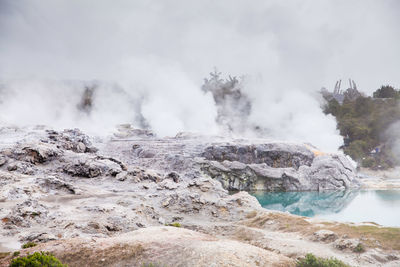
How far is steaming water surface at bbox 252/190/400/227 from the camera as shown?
37.4 m

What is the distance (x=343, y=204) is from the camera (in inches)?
1916

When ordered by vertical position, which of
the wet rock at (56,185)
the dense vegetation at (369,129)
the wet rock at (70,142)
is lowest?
the wet rock at (56,185)

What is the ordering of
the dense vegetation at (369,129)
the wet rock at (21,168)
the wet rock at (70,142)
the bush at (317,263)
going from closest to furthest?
1. the bush at (317,263)
2. the wet rock at (21,168)
3. the wet rock at (70,142)
4. the dense vegetation at (369,129)

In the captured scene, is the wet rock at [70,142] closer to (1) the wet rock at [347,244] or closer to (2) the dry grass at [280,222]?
(2) the dry grass at [280,222]

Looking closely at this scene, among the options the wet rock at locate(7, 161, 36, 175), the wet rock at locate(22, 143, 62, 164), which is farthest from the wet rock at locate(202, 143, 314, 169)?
the wet rock at locate(7, 161, 36, 175)

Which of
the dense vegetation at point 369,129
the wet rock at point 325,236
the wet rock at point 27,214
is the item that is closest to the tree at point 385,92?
the dense vegetation at point 369,129

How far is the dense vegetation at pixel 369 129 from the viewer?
90.0 metres

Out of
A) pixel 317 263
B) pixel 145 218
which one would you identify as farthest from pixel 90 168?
pixel 317 263

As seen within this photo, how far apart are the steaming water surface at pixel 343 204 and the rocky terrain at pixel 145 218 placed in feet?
25.5

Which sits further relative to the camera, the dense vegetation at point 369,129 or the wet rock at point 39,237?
the dense vegetation at point 369,129

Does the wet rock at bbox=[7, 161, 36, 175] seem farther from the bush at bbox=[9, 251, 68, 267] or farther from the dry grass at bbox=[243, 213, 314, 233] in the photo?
the bush at bbox=[9, 251, 68, 267]

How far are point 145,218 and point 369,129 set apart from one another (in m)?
106

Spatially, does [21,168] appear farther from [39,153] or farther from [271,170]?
[271,170]

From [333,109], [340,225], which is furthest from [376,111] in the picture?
[340,225]
